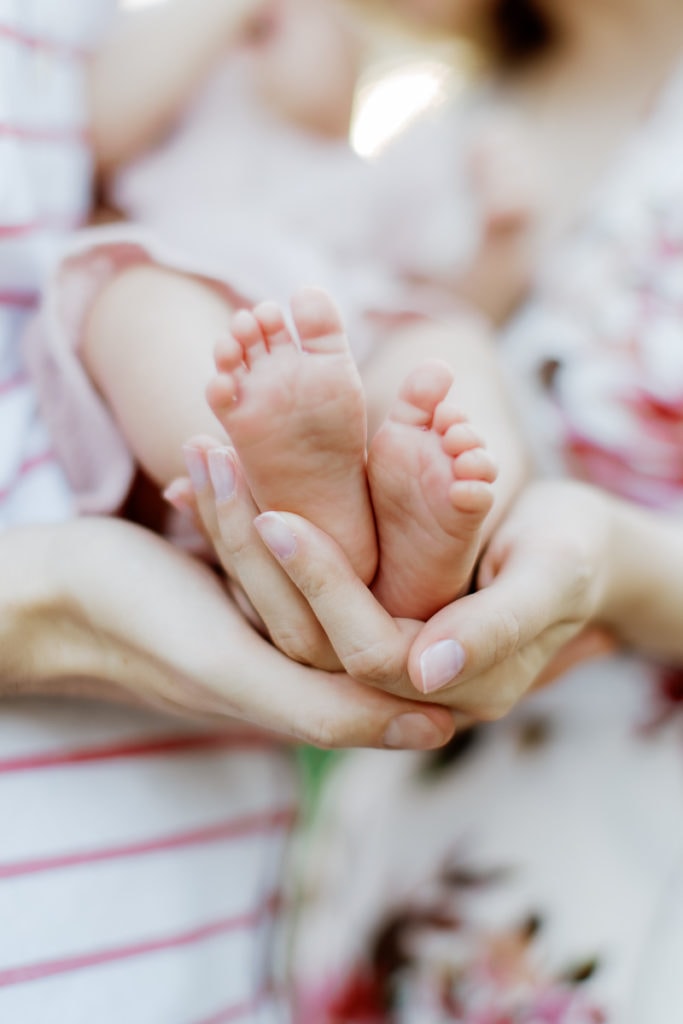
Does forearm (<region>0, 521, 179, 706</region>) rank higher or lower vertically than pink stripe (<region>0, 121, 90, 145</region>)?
lower

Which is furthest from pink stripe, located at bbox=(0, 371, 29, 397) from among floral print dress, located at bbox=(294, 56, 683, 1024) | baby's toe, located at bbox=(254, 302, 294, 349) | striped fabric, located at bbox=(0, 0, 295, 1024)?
floral print dress, located at bbox=(294, 56, 683, 1024)

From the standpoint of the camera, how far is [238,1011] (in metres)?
0.67

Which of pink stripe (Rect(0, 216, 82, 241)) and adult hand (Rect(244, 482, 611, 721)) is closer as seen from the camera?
adult hand (Rect(244, 482, 611, 721))

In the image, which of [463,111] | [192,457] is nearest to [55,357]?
[192,457]

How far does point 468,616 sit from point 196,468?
166 mm

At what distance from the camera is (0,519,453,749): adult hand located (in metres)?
0.49

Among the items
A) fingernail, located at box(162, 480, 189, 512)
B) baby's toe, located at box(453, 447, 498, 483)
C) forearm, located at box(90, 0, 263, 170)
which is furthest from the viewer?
forearm, located at box(90, 0, 263, 170)

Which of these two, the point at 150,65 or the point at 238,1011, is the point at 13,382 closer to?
the point at 150,65

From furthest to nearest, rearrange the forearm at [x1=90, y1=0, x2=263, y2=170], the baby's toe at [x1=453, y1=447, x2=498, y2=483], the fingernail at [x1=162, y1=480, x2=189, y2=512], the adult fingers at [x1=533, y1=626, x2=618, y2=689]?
the forearm at [x1=90, y1=0, x2=263, y2=170] → the adult fingers at [x1=533, y1=626, x2=618, y2=689] → the fingernail at [x1=162, y1=480, x2=189, y2=512] → the baby's toe at [x1=453, y1=447, x2=498, y2=483]

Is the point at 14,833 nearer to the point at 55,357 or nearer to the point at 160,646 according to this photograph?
the point at 160,646

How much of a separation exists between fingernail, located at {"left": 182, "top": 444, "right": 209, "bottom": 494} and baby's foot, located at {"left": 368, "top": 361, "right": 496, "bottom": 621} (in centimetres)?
9

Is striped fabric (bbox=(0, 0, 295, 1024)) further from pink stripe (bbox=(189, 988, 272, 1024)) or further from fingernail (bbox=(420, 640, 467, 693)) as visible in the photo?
fingernail (bbox=(420, 640, 467, 693))

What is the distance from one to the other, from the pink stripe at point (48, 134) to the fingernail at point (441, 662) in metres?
0.52

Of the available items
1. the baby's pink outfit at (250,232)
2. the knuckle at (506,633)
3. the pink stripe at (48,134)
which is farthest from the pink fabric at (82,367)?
the knuckle at (506,633)
